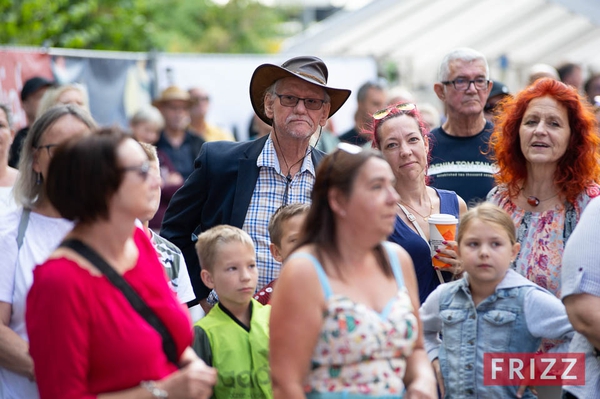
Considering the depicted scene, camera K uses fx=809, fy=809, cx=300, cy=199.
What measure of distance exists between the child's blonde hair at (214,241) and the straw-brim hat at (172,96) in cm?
555

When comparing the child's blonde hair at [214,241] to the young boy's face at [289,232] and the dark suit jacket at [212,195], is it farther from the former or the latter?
the dark suit jacket at [212,195]

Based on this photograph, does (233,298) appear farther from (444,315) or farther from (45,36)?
(45,36)

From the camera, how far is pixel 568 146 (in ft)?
14.0

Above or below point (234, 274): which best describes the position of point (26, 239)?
above

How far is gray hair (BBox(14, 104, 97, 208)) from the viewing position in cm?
335

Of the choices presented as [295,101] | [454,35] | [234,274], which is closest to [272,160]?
[295,101]

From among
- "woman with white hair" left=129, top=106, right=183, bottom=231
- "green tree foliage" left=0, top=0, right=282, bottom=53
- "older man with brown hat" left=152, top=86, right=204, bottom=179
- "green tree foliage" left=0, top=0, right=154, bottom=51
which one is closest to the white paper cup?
"woman with white hair" left=129, top=106, right=183, bottom=231

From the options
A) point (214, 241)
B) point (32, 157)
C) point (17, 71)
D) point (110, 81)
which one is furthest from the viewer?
point (110, 81)

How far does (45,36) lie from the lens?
1255 cm

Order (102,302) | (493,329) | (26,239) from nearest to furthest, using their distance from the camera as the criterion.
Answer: (102,302) < (26,239) < (493,329)

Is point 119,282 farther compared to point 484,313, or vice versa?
point 484,313

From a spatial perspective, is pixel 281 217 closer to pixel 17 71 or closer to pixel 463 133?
pixel 463 133

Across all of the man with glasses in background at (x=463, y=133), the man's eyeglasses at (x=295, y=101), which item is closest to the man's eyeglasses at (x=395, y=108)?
the man's eyeglasses at (x=295, y=101)

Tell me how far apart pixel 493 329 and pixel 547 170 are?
A: 1084mm
